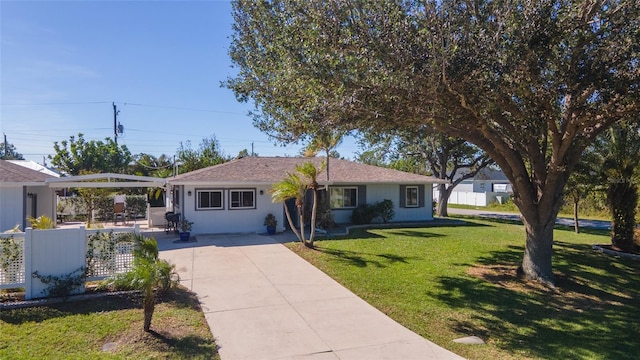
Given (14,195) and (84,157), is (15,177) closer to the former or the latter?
(14,195)

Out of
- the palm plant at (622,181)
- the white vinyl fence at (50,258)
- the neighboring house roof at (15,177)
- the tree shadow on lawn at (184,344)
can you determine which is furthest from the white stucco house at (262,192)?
the tree shadow on lawn at (184,344)

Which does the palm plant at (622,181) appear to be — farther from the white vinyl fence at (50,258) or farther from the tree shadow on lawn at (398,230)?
the white vinyl fence at (50,258)

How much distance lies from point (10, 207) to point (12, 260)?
8.10 meters

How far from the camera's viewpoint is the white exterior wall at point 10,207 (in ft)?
45.2

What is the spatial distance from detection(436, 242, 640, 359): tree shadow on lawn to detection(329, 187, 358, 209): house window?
9205 mm

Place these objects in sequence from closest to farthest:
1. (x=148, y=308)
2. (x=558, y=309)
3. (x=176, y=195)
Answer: (x=148, y=308)
(x=558, y=309)
(x=176, y=195)

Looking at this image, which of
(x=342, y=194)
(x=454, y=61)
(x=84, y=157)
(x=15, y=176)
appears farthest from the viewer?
(x=84, y=157)

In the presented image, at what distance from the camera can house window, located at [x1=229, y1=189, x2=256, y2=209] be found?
57.1 ft

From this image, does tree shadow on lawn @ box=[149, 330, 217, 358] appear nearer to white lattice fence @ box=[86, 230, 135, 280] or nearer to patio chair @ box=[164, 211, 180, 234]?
white lattice fence @ box=[86, 230, 135, 280]

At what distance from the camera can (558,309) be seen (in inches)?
325

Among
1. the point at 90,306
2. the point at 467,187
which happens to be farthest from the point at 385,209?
the point at 467,187

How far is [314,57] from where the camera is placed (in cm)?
770

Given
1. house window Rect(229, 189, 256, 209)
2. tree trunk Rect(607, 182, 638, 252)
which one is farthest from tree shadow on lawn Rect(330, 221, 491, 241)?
tree trunk Rect(607, 182, 638, 252)

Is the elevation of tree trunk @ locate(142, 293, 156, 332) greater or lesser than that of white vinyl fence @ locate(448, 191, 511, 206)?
lesser
